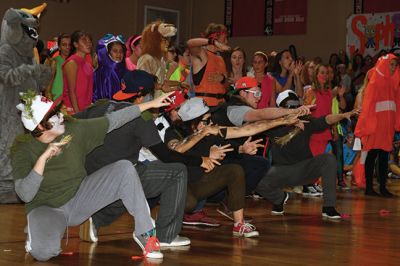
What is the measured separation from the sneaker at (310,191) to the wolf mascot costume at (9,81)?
10.7 feet

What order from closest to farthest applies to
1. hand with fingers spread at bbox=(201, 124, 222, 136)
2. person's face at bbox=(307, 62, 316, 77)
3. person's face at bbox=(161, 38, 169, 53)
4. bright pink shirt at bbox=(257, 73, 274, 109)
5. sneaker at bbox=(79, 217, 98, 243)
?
sneaker at bbox=(79, 217, 98, 243) → hand with fingers spread at bbox=(201, 124, 222, 136) → person's face at bbox=(161, 38, 169, 53) → bright pink shirt at bbox=(257, 73, 274, 109) → person's face at bbox=(307, 62, 316, 77)

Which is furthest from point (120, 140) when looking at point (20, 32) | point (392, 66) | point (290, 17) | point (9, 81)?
point (290, 17)

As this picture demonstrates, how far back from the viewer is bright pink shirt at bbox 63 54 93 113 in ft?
26.2

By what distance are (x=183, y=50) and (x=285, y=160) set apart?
3099 millimetres

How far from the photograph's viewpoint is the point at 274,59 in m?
10.1

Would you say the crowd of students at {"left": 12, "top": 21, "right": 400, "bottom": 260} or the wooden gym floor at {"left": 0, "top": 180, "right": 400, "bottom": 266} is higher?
the crowd of students at {"left": 12, "top": 21, "right": 400, "bottom": 260}

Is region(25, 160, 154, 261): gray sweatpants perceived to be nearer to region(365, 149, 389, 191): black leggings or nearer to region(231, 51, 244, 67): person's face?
region(231, 51, 244, 67): person's face

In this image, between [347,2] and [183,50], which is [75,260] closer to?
[183,50]

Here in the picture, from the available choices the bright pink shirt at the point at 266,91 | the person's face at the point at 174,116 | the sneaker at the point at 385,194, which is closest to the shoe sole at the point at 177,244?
the person's face at the point at 174,116

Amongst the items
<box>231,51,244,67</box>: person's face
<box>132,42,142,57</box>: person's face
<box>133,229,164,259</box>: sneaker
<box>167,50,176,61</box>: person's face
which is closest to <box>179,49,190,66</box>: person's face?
<box>167,50,176,61</box>: person's face

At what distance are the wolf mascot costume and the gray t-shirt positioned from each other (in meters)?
1.81

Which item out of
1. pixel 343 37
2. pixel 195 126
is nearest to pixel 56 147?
pixel 195 126

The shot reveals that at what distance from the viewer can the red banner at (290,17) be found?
16672 millimetres

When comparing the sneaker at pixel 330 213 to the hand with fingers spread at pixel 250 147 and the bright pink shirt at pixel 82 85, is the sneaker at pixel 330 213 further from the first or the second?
the bright pink shirt at pixel 82 85
